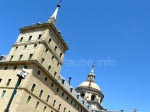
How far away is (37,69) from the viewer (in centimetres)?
4834

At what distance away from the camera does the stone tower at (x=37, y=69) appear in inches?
→ 1795

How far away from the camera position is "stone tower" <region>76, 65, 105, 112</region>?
91375 mm

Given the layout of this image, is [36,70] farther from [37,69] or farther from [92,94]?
[92,94]

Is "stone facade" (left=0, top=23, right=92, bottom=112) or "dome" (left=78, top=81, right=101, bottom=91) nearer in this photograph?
"stone facade" (left=0, top=23, right=92, bottom=112)

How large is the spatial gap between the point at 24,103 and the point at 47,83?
880 centimetres

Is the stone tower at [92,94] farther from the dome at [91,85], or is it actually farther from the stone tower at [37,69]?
the stone tower at [37,69]

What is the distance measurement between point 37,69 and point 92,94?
49380 millimetres

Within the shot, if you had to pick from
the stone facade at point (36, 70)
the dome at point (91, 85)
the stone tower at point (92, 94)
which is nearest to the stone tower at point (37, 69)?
the stone facade at point (36, 70)

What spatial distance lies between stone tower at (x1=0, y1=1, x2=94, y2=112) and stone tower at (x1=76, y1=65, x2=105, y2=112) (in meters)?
32.3

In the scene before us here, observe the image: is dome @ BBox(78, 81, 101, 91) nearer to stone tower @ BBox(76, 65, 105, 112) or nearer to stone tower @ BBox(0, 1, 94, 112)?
stone tower @ BBox(76, 65, 105, 112)

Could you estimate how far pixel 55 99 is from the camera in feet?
181

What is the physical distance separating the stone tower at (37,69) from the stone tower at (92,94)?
3227 cm

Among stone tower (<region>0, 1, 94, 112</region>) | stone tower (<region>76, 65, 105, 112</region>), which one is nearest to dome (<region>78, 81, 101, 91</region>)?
stone tower (<region>76, 65, 105, 112</region>)

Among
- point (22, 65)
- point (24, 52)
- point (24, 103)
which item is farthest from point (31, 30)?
point (24, 103)
